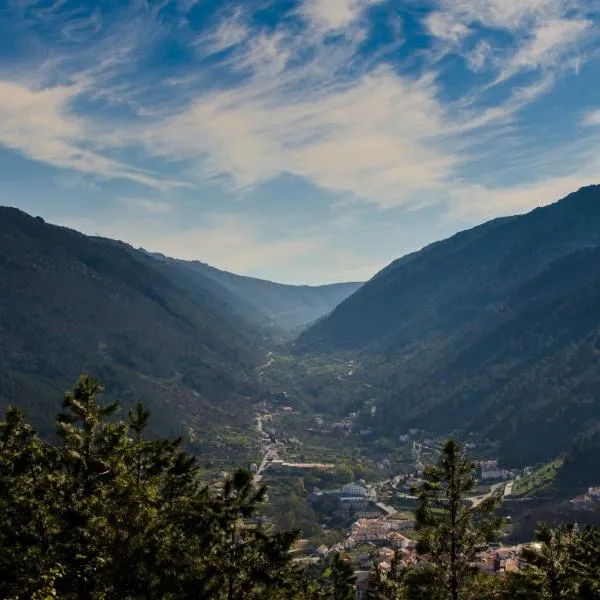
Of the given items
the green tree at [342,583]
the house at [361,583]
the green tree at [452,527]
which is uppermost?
the green tree at [452,527]

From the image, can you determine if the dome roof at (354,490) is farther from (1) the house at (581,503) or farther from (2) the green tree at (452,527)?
(2) the green tree at (452,527)

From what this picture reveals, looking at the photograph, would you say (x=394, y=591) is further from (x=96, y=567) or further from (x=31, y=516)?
(x=31, y=516)

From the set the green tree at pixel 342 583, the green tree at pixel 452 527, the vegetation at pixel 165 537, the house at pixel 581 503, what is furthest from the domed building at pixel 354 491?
the green tree at pixel 452 527

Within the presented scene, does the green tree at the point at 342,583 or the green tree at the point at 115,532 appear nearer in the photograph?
the green tree at the point at 115,532

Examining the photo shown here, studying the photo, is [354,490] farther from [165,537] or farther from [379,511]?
[165,537]

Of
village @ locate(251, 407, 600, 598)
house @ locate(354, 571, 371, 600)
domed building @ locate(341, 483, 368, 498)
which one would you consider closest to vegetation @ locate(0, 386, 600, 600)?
village @ locate(251, 407, 600, 598)

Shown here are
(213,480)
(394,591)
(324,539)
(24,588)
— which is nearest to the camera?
(24,588)

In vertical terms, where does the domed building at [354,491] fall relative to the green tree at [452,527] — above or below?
below

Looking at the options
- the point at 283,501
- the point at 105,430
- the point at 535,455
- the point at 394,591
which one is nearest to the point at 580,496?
the point at 535,455
